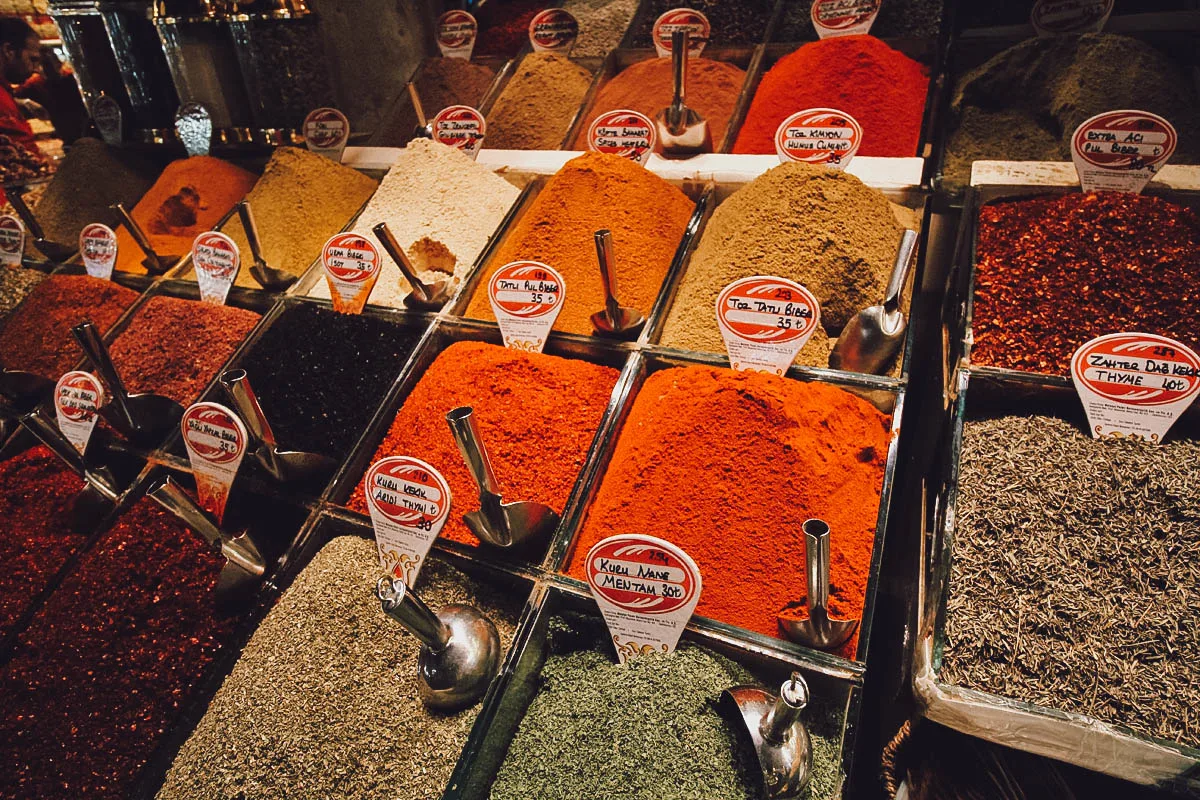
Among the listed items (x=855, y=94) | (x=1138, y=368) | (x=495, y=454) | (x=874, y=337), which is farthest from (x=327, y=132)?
(x=1138, y=368)

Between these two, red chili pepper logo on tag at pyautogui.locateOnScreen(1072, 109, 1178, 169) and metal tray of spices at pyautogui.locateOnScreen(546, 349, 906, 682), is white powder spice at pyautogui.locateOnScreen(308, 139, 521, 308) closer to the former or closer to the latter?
metal tray of spices at pyautogui.locateOnScreen(546, 349, 906, 682)

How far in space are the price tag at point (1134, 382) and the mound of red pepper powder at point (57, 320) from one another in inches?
87.7

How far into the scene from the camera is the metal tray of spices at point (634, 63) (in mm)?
1863

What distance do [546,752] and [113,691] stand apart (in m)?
0.77

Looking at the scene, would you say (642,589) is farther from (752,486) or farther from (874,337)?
(874,337)

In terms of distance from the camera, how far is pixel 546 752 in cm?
88

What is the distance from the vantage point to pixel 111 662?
1144 millimetres

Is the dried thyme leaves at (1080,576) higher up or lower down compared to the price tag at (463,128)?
lower down

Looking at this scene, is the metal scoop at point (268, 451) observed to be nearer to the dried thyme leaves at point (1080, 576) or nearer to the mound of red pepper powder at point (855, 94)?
the dried thyme leaves at point (1080, 576)

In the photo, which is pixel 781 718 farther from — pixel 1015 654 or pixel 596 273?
pixel 596 273

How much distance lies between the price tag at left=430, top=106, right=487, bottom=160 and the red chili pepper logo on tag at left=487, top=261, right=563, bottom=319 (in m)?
0.71

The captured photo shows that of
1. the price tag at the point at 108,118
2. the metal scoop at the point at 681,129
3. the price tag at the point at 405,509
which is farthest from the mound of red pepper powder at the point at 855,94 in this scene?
the price tag at the point at 108,118

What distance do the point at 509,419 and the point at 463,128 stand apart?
106cm

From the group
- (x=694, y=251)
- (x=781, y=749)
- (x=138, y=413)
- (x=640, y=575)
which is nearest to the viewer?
(x=781, y=749)
